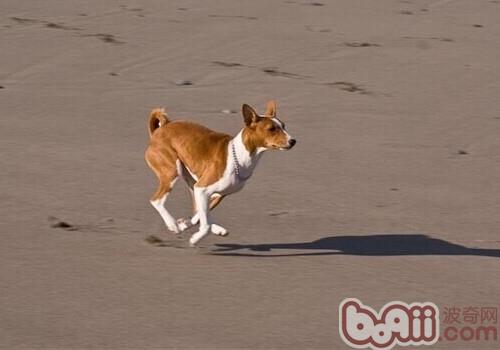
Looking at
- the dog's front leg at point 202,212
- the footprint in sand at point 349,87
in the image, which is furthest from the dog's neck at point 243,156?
the footprint in sand at point 349,87

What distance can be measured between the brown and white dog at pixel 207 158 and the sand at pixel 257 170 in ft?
0.78

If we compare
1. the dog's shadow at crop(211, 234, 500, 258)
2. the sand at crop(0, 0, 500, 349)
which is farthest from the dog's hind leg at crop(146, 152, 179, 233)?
the dog's shadow at crop(211, 234, 500, 258)

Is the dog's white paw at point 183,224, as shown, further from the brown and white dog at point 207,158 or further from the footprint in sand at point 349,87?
the footprint in sand at point 349,87

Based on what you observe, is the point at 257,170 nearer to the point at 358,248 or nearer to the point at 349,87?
the point at 358,248

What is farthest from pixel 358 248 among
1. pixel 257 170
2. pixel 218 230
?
pixel 257 170

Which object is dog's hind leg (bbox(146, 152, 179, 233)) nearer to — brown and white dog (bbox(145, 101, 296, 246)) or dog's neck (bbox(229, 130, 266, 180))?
brown and white dog (bbox(145, 101, 296, 246))

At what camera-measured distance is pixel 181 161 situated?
28.7 ft

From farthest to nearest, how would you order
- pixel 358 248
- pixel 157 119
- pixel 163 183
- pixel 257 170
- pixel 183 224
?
pixel 257 170 < pixel 157 119 < pixel 163 183 < pixel 183 224 < pixel 358 248

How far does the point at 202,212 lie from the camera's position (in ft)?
27.6

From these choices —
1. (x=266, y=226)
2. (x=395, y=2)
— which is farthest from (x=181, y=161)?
(x=395, y=2)

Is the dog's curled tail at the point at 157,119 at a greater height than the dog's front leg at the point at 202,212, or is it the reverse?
the dog's curled tail at the point at 157,119

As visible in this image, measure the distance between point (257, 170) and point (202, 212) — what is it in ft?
5.92

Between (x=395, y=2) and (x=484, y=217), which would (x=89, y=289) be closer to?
(x=484, y=217)

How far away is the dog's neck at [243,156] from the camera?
842 cm
